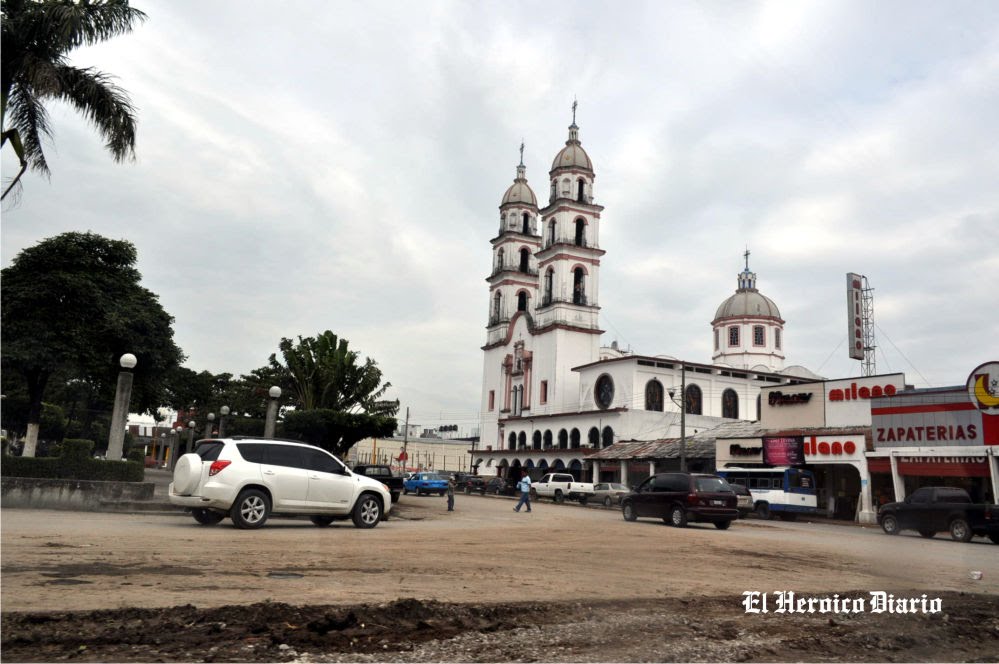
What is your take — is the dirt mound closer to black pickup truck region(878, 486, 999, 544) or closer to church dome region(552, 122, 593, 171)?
black pickup truck region(878, 486, 999, 544)

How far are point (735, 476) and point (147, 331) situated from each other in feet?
89.4

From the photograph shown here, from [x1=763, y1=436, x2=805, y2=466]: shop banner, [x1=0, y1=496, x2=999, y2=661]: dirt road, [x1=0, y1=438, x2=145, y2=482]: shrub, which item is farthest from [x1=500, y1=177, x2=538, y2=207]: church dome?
[x1=0, y1=496, x2=999, y2=661]: dirt road

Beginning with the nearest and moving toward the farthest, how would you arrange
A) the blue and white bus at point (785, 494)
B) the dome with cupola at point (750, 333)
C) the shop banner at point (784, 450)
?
the blue and white bus at point (785, 494) < the shop banner at point (784, 450) < the dome with cupola at point (750, 333)

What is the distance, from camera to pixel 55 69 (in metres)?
16.9

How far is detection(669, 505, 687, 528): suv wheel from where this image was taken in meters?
20.9

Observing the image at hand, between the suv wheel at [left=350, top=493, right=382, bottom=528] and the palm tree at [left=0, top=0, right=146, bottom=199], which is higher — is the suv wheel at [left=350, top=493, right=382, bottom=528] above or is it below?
below

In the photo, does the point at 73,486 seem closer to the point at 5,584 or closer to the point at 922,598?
the point at 5,584

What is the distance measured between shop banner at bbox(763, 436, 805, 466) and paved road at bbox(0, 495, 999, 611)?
20.8 metres

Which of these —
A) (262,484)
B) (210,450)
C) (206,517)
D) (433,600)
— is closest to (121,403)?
(206,517)

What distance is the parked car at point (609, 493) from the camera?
37906 millimetres

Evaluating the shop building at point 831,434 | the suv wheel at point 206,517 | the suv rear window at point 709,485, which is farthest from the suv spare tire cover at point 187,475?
the shop building at point 831,434

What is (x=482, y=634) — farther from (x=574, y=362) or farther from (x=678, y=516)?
(x=574, y=362)

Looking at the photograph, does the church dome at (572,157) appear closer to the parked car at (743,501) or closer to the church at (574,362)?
the church at (574,362)

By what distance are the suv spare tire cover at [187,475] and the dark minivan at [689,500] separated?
13196 mm
